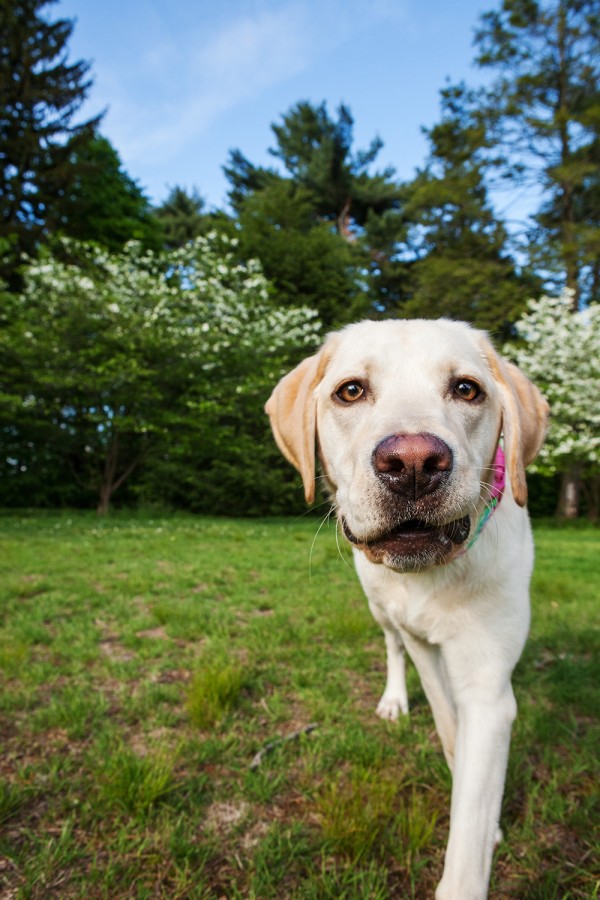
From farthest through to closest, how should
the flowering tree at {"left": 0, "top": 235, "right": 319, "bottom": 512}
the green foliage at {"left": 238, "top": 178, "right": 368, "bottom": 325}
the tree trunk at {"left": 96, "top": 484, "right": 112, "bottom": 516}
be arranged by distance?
the green foliage at {"left": 238, "top": 178, "right": 368, "bottom": 325} → the tree trunk at {"left": 96, "top": 484, "right": 112, "bottom": 516} → the flowering tree at {"left": 0, "top": 235, "right": 319, "bottom": 512}

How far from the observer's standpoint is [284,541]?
953 cm

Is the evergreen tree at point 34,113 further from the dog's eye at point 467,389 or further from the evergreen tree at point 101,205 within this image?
the dog's eye at point 467,389

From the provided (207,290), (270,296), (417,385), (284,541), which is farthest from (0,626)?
(270,296)

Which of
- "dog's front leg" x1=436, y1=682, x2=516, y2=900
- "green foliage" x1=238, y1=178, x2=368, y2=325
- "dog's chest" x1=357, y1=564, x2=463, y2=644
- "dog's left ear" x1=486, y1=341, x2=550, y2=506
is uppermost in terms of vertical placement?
"green foliage" x1=238, y1=178, x2=368, y2=325

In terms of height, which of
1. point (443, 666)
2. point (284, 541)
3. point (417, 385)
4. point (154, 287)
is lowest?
point (284, 541)

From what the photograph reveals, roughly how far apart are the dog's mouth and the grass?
1.07 meters

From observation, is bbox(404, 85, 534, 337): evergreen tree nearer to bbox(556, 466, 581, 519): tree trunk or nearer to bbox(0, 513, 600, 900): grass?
bbox(556, 466, 581, 519): tree trunk

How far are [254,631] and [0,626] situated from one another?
6.66ft

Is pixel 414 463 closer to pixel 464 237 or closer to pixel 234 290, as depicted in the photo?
pixel 234 290

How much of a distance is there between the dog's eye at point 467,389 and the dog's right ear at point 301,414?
1.93ft

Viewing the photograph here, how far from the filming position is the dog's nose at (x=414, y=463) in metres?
1.41

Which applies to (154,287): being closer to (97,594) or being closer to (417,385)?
(97,594)

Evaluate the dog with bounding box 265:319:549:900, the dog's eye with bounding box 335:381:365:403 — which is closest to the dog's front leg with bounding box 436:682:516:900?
the dog with bounding box 265:319:549:900

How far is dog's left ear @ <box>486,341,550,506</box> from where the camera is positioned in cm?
185
